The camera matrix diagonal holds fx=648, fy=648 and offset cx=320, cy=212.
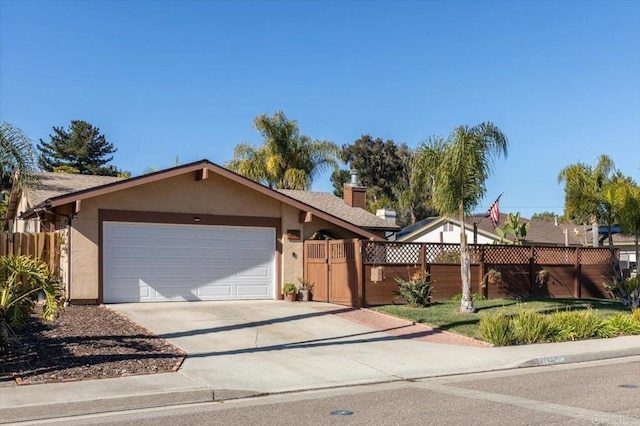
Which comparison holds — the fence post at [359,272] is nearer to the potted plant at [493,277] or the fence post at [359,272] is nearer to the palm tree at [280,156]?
the potted plant at [493,277]

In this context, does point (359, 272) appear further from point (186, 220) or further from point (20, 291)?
point (20, 291)

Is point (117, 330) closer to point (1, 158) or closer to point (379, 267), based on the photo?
point (1, 158)

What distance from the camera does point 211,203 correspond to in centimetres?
1922

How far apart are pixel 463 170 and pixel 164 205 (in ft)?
27.5

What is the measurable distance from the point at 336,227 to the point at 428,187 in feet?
13.1

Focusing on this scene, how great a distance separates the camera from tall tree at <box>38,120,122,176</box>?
194 ft

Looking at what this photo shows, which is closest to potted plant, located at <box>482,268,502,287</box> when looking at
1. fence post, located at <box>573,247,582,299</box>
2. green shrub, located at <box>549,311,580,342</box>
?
fence post, located at <box>573,247,582,299</box>

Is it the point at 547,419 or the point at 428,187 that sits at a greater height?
the point at 428,187

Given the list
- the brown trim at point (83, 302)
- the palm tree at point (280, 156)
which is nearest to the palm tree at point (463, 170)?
the brown trim at point (83, 302)

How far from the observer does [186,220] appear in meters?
18.7

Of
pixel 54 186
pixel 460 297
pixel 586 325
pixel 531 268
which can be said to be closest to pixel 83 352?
pixel 586 325

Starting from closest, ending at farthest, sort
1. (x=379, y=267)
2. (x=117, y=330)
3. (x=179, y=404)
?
(x=179, y=404), (x=117, y=330), (x=379, y=267)

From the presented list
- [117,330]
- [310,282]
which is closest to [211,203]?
[310,282]

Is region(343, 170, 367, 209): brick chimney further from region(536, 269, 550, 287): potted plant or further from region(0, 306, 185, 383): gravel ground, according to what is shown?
region(0, 306, 185, 383): gravel ground
